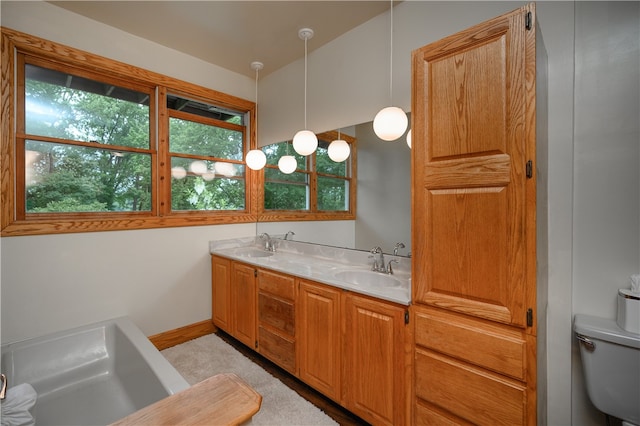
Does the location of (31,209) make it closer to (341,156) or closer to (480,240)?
(341,156)

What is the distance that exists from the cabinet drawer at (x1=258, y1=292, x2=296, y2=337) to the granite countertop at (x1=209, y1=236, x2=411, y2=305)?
254 millimetres

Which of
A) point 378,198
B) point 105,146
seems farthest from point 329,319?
point 105,146

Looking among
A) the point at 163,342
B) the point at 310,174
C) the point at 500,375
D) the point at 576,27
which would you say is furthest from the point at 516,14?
the point at 163,342

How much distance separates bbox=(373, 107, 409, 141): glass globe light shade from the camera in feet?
6.00

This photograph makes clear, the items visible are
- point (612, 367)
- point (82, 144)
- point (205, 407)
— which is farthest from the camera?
point (82, 144)

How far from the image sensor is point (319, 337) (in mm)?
1870

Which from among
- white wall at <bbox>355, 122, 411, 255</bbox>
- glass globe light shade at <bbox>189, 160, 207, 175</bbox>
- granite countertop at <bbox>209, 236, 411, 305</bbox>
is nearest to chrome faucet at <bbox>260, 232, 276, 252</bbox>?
granite countertop at <bbox>209, 236, 411, 305</bbox>

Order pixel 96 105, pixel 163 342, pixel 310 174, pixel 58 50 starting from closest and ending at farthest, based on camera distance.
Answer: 1. pixel 58 50
2. pixel 96 105
3. pixel 163 342
4. pixel 310 174

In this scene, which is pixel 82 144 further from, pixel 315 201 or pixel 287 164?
pixel 315 201

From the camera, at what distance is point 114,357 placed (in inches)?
88.7

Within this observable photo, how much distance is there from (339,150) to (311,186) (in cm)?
53

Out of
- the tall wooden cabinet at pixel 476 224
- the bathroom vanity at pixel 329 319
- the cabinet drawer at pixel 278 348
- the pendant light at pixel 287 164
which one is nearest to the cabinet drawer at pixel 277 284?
the bathroom vanity at pixel 329 319

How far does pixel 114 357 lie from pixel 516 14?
3.36 meters

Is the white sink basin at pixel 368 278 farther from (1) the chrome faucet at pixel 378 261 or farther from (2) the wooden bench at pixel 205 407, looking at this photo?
(2) the wooden bench at pixel 205 407
